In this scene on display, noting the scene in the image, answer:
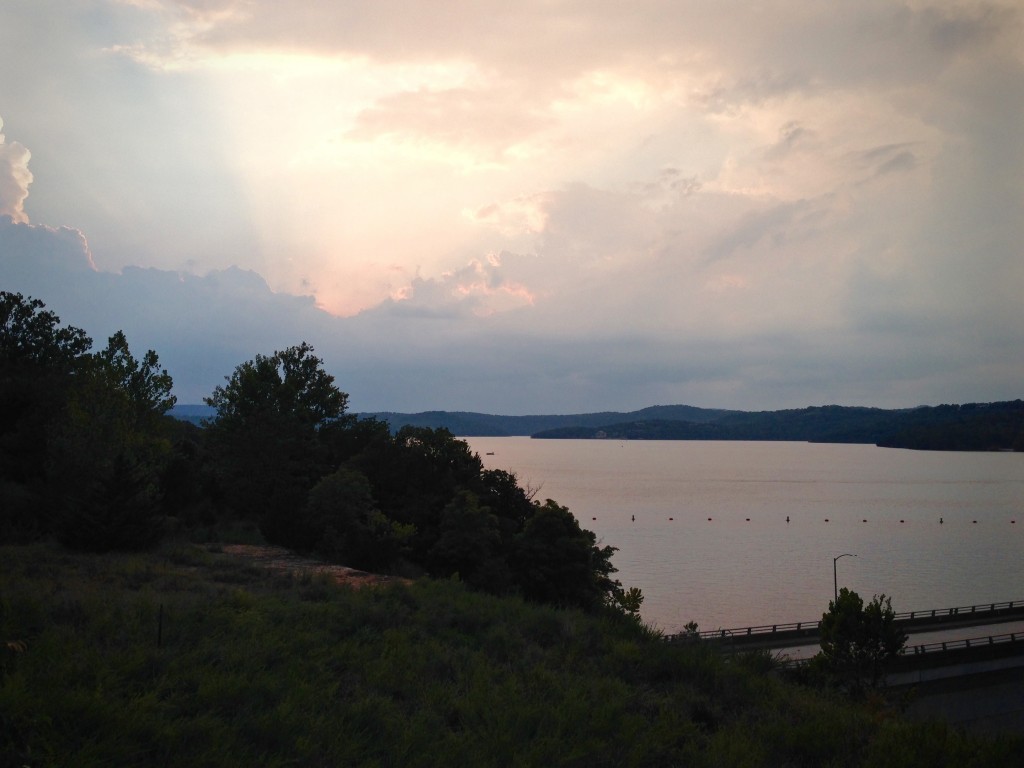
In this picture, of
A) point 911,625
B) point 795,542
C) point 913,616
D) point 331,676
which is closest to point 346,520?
point 331,676

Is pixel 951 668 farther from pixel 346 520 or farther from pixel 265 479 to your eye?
pixel 265 479

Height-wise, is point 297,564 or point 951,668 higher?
point 297,564

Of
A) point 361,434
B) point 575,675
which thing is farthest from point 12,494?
point 361,434

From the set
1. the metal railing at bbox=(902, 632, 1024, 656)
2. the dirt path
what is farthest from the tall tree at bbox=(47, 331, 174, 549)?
the metal railing at bbox=(902, 632, 1024, 656)

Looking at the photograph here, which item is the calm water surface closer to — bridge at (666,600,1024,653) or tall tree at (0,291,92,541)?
bridge at (666,600,1024,653)

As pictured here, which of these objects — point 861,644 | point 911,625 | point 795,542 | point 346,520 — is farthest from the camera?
point 795,542

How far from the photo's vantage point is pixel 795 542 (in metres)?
78.6

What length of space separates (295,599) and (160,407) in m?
36.9

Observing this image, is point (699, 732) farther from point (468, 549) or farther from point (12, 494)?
point (468, 549)

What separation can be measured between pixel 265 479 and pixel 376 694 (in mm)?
41403

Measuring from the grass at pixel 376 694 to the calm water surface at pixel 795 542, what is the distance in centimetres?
3306

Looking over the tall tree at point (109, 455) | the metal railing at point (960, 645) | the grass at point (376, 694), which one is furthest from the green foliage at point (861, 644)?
the tall tree at point (109, 455)

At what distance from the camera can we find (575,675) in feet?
39.2

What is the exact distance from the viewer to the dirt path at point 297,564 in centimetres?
2070
